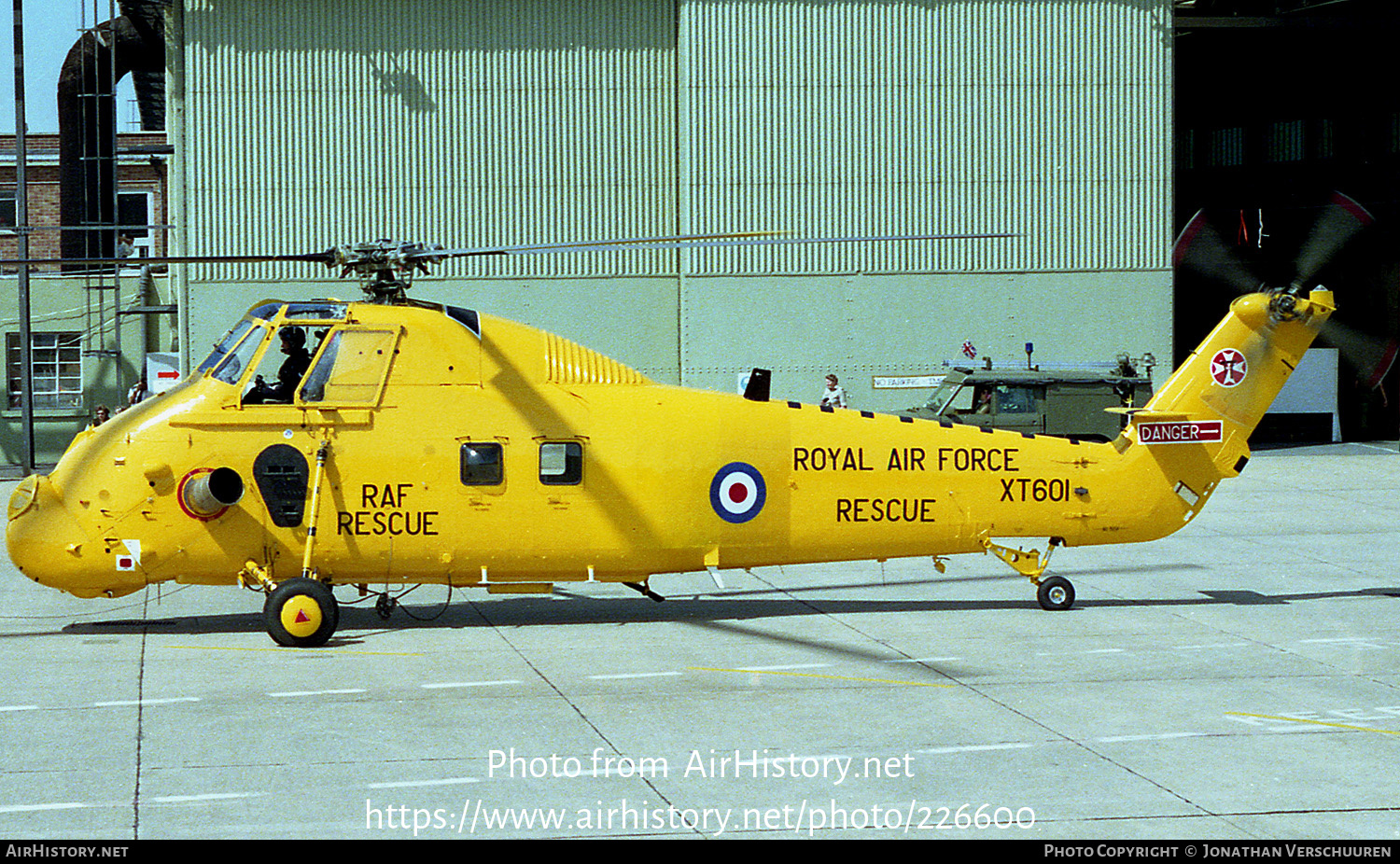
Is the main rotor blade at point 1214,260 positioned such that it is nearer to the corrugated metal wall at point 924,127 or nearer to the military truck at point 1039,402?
the corrugated metal wall at point 924,127

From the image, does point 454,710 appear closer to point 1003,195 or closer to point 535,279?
point 535,279

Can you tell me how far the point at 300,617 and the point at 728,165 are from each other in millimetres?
18324

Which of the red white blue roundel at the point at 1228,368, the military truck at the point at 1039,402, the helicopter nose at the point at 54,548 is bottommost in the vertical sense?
the helicopter nose at the point at 54,548

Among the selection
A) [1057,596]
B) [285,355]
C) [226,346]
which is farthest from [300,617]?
[1057,596]

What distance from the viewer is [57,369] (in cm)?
3178

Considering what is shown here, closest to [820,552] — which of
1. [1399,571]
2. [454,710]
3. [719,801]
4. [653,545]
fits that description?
[653,545]

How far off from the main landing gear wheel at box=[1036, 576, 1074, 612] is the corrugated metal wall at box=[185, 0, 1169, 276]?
1546 centimetres

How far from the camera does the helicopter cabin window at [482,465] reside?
39.8 feet

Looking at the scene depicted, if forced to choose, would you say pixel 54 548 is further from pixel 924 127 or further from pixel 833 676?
pixel 924 127

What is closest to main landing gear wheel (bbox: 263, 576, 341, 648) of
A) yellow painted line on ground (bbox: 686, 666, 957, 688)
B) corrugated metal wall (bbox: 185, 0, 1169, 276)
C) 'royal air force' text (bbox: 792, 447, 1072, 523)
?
yellow painted line on ground (bbox: 686, 666, 957, 688)

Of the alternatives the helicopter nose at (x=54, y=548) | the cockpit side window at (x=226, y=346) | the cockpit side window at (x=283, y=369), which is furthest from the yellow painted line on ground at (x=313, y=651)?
the cockpit side window at (x=226, y=346)

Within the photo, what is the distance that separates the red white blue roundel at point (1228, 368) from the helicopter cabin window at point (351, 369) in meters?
7.75

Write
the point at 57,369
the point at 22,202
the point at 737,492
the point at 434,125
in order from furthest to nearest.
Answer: the point at 57,369, the point at 434,125, the point at 22,202, the point at 737,492

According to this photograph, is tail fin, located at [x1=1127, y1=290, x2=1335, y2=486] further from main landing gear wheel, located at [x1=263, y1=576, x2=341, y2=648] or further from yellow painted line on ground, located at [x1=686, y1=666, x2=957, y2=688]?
main landing gear wheel, located at [x1=263, y1=576, x2=341, y2=648]
